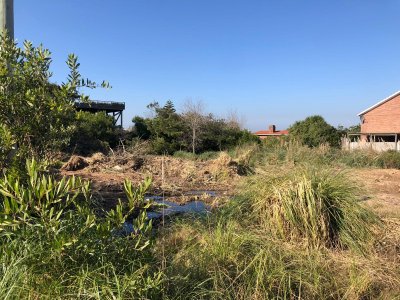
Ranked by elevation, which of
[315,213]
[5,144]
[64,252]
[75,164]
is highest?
[5,144]

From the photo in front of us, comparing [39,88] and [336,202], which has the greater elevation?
[39,88]

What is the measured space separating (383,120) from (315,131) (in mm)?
10653

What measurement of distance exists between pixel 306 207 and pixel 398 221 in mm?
1495

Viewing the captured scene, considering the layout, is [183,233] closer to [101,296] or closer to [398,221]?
[101,296]

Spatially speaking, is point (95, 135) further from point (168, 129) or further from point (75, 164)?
point (75, 164)

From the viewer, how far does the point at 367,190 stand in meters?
5.52

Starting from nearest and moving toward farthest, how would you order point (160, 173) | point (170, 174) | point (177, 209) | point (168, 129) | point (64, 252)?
point (64, 252) < point (177, 209) < point (160, 173) < point (170, 174) < point (168, 129)

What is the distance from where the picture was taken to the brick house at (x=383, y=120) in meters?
35.4

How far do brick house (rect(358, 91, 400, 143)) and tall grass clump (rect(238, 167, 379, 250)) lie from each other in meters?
32.3

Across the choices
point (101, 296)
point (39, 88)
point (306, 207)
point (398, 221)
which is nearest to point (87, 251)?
point (101, 296)

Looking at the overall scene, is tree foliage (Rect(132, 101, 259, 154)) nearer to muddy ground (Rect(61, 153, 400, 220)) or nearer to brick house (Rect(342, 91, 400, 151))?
muddy ground (Rect(61, 153, 400, 220))

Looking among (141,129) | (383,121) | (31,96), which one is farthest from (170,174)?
(383,121)

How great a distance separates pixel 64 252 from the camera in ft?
7.79

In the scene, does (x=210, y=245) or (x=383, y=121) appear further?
(x=383, y=121)
